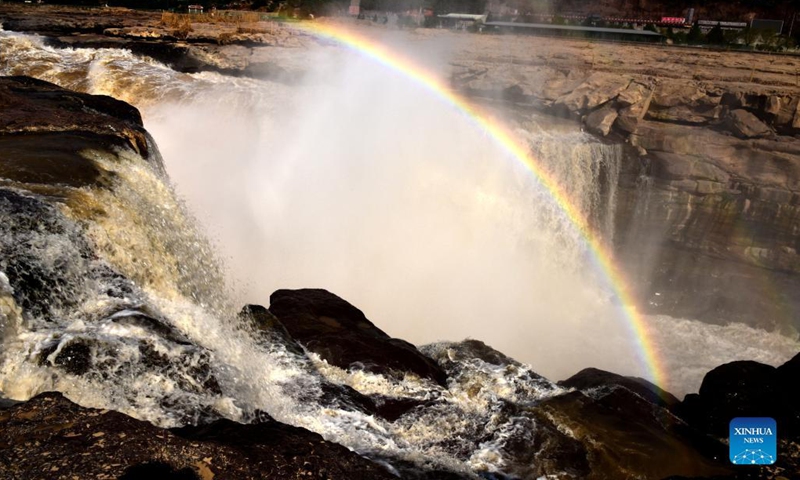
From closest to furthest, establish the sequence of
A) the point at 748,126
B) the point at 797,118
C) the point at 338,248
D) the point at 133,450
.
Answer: the point at 133,450 → the point at 338,248 → the point at 797,118 → the point at 748,126

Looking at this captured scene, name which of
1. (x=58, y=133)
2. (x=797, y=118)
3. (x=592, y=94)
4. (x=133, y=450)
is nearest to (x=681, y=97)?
(x=592, y=94)

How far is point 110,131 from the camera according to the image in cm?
832

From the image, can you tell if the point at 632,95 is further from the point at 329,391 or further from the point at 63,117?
the point at 63,117

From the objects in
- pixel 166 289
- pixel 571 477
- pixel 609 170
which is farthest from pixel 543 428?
pixel 609 170

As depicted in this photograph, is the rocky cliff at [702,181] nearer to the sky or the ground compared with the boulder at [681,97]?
nearer to the ground

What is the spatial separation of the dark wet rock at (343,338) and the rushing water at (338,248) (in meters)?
0.23

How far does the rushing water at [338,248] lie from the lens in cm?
528

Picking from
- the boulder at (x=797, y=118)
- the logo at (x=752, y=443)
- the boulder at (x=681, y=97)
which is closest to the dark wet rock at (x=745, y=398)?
the logo at (x=752, y=443)

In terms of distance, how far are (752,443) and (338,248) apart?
26.5ft

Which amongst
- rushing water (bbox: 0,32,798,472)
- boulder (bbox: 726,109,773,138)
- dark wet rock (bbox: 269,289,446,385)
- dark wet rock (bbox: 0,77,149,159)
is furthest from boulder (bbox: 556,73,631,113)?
dark wet rock (bbox: 0,77,149,159)

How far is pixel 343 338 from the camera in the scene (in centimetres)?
715

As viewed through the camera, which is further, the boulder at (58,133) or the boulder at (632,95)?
the boulder at (632,95)

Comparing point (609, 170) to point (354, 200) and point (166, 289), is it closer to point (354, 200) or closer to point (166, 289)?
point (354, 200)

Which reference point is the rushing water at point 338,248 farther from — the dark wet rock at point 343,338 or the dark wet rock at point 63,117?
the dark wet rock at point 63,117
